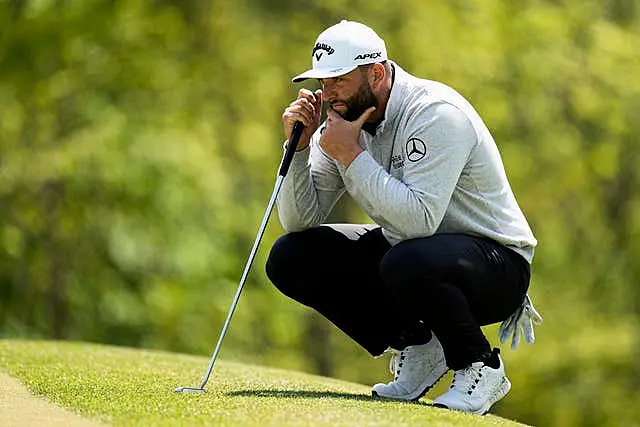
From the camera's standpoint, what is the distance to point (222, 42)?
17.1 meters

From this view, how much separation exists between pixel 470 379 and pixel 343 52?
1.24 m

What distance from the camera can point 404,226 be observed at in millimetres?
4348

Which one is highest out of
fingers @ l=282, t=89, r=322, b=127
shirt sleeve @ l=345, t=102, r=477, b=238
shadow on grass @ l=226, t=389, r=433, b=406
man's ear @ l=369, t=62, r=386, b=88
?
man's ear @ l=369, t=62, r=386, b=88

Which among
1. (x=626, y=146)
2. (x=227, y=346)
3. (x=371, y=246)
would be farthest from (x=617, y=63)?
(x=371, y=246)

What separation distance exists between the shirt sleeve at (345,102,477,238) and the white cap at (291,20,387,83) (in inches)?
11.5

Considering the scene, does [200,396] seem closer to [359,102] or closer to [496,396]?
[496,396]

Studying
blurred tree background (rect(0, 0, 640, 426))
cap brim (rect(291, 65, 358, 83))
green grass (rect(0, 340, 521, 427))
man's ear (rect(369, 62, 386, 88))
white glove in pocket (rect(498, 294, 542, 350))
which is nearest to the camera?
green grass (rect(0, 340, 521, 427))

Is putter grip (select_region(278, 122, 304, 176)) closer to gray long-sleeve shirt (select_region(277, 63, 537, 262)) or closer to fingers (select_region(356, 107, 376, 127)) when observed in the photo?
gray long-sleeve shirt (select_region(277, 63, 537, 262))

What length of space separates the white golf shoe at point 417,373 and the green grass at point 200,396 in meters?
0.07

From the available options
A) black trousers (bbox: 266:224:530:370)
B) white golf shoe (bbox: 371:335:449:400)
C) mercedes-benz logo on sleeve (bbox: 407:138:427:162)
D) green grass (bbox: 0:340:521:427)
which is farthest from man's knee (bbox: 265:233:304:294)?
mercedes-benz logo on sleeve (bbox: 407:138:427:162)

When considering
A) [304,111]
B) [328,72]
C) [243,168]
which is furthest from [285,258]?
[243,168]

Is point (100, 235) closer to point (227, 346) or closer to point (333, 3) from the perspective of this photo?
point (227, 346)

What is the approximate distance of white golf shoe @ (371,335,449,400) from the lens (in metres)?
4.81

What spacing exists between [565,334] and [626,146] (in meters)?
2.70
